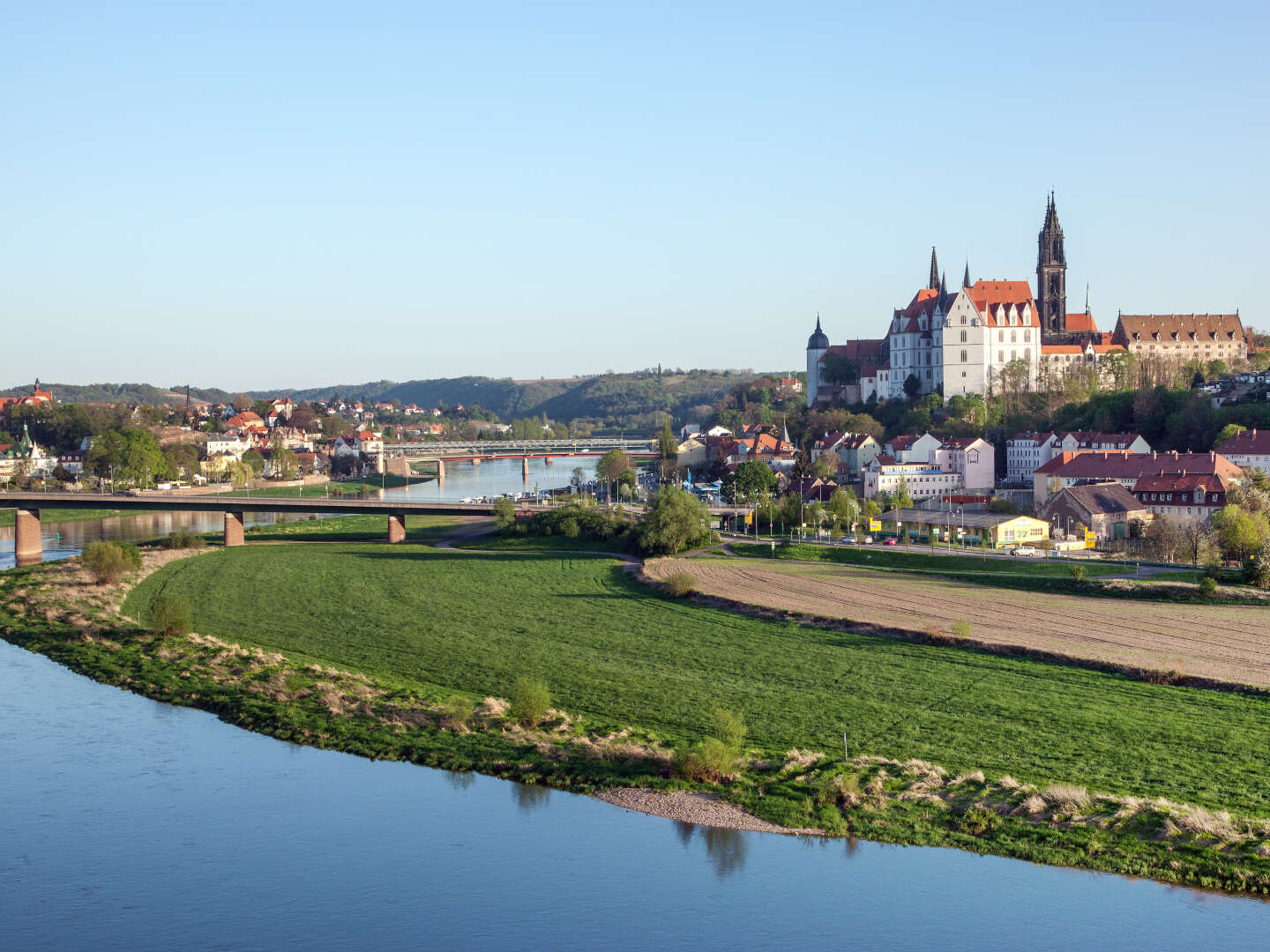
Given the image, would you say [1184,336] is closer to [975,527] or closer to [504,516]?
[975,527]

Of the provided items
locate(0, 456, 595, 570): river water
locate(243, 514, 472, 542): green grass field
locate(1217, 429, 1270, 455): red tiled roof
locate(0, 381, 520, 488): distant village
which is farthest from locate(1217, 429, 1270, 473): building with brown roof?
locate(0, 381, 520, 488): distant village

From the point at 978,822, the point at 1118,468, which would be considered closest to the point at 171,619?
the point at 978,822

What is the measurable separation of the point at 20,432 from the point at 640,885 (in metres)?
130

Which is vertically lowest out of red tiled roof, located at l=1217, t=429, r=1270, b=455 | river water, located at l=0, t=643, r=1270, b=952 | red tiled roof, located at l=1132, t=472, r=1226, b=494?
river water, located at l=0, t=643, r=1270, b=952

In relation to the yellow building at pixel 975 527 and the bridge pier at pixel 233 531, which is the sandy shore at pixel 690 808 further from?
the bridge pier at pixel 233 531

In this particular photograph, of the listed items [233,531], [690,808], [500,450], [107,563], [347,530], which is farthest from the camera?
[500,450]

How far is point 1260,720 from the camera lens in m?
26.5

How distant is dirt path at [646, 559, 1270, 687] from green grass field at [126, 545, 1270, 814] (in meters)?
1.78

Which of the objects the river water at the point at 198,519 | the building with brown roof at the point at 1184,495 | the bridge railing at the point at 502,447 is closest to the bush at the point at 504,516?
the river water at the point at 198,519

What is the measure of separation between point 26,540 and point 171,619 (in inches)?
1115

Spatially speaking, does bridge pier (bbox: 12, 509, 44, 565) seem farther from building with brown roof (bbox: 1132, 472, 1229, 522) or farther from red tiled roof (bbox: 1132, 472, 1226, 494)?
red tiled roof (bbox: 1132, 472, 1226, 494)

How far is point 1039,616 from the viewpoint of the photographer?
126 feet

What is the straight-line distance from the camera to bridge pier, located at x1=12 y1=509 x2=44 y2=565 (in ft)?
205

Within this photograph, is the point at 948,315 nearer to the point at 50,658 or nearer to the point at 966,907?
the point at 50,658
